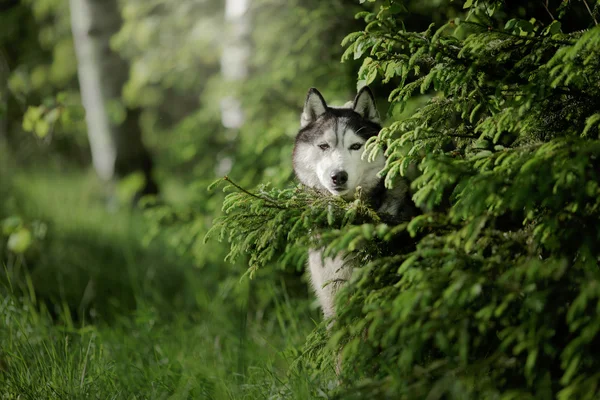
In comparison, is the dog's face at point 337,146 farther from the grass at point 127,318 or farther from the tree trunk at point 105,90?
the tree trunk at point 105,90

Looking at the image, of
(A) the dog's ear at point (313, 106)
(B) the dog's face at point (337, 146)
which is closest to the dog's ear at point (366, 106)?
(B) the dog's face at point (337, 146)

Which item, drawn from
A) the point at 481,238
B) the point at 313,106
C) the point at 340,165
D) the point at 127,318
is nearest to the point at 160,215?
the point at 127,318

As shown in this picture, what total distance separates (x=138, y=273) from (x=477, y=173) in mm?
4267

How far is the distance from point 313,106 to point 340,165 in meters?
0.53

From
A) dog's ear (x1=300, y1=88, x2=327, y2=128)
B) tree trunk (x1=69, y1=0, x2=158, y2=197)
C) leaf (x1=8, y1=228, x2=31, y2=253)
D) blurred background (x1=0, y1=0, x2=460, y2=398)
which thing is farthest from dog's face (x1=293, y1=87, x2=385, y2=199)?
tree trunk (x1=69, y1=0, x2=158, y2=197)

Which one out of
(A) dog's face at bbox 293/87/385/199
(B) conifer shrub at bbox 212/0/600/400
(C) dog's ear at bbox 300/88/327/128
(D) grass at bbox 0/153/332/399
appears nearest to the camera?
(B) conifer shrub at bbox 212/0/600/400

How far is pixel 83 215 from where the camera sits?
6.41 meters

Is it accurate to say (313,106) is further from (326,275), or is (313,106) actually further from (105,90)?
(105,90)

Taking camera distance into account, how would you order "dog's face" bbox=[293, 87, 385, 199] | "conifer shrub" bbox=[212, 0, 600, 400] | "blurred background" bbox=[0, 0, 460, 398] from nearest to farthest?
"conifer shrub" bbox=[212, 0, 600, 400]
"dog's face" bbox=[293, 87, 385, 199]
"blurred background" bbox=[0, 0, 460, 398]

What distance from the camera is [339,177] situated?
2818 millimetres

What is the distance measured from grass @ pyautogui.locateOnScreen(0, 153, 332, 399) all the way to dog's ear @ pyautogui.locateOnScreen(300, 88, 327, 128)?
110 centimetres

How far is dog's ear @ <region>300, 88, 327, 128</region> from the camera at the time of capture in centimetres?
313

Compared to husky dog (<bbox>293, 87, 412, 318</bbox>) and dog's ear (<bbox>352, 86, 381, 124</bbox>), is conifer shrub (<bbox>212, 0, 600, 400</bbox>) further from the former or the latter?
dog's ear (<bbox>352, 86, 381, 124</bbox>)

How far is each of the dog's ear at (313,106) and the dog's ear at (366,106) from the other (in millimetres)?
197
